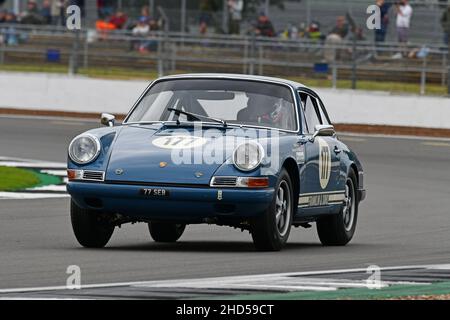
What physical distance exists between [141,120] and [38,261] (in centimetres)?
215

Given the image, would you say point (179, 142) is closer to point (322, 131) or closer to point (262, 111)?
point (262, 111)

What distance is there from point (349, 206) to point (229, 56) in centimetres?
1930

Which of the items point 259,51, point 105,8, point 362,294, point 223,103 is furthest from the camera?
point 105,8

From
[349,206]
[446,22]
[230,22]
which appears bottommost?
[349,206]

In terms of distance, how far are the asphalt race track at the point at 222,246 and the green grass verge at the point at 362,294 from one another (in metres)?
1.20

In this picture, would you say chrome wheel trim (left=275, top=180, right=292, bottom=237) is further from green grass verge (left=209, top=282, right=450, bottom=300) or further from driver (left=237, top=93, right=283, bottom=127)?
green grass verge (left=209, top=282, right=450, bottom=300)

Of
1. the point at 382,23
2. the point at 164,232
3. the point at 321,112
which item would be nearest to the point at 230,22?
the point at 382,23

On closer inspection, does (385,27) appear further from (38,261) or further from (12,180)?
(38,261)

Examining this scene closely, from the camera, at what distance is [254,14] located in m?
34.3

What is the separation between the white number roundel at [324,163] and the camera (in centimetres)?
1234

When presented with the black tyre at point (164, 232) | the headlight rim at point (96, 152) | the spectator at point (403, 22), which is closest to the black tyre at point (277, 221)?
the headlight rim at point (96, 152)

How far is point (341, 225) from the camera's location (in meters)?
13.0

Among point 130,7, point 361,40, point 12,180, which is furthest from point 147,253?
point 130,7

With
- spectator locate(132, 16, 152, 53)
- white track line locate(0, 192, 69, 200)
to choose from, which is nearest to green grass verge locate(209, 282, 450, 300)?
white track line locate(0, 192, 69, 200)
